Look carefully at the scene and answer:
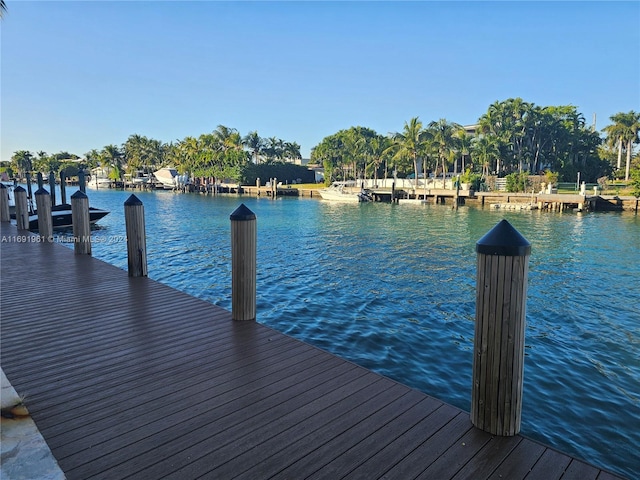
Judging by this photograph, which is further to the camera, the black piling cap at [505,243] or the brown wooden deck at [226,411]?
the black piling cap at [505,243]

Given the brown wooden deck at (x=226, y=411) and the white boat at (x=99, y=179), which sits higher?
the white boat at (x=99, y=179)

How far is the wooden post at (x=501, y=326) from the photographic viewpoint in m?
3.14

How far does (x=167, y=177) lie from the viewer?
3949 inches

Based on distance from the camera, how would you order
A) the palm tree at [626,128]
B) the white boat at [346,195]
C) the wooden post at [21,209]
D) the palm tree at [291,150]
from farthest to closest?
the palm tree at [291,150]
the palm tree at [626,128]
the white boat at [346,195]
the wooden post at [21,209]

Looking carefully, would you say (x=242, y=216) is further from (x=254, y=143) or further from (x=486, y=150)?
(x=254, y=143)

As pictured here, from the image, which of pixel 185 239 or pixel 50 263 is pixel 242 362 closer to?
pixel 50 263

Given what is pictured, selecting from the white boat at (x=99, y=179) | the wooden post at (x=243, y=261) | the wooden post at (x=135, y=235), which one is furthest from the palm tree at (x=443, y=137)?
the white boat at (x=99, y=179)

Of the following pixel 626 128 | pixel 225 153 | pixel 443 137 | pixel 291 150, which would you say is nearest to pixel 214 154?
pixel 225 153

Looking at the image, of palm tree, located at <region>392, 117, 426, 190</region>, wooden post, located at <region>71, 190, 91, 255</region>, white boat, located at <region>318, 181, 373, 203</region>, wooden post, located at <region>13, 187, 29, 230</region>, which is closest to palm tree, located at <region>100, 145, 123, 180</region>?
white boat, located at <region>318, 181, 373, 203</region>

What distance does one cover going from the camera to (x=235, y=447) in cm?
302

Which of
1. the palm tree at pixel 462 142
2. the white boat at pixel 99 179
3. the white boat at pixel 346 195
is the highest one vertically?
the palm tree at pixel 462 142

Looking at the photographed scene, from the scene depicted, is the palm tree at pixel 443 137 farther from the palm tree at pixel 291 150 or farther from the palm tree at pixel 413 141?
the palm tree at pixel 291 150

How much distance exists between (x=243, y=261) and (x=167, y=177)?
102 meters

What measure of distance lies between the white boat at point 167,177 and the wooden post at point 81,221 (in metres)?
89.2
